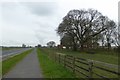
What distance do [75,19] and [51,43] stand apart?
124m

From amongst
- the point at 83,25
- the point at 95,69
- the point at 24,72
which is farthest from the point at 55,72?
the point at 83,25

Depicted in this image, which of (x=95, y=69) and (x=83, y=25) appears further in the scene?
(x=83, y=25)

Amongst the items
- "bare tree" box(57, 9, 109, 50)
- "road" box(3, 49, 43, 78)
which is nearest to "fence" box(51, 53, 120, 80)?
"road" box(3, 49, 43, 78)

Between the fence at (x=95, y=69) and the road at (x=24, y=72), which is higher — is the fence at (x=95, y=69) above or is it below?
above

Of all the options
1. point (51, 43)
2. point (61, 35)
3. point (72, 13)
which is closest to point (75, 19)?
point (72, 13)

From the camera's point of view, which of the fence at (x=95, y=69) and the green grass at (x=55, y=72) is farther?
the green grass at (x=55, y=72)

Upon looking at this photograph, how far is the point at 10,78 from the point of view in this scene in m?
11.6

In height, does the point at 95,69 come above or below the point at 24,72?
above

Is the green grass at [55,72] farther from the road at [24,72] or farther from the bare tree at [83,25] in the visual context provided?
the bare tree at [83,25]

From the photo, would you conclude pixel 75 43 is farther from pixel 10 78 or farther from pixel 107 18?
pixel 10 78

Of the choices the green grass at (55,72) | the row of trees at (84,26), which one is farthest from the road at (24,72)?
the row of trees at (84,26)

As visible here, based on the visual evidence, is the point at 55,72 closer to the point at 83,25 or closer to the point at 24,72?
the point at 24,72

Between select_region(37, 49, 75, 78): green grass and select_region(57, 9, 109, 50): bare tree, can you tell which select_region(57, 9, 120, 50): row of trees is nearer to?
select_region(57, 9, 109, 50): bare tree

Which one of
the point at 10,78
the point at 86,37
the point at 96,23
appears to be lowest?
the point at 10,78
